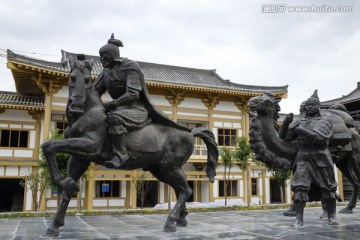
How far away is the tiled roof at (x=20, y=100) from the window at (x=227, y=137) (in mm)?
10604

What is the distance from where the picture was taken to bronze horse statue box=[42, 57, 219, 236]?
407 cm

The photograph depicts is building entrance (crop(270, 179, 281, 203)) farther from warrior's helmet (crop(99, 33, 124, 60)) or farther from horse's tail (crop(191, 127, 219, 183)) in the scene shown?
warrior's helmet (crop(99, 33, 124, 60))

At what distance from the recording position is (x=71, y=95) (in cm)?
424

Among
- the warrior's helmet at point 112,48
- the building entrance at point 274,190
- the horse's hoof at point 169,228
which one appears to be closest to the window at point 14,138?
the warrior's helmet at point 112,48

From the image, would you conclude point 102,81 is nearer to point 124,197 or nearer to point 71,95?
point 71,95

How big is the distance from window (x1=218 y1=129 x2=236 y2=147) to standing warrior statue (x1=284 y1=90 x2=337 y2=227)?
15.7m

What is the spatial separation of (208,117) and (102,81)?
1618cm

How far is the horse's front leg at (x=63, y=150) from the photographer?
13.0 feet

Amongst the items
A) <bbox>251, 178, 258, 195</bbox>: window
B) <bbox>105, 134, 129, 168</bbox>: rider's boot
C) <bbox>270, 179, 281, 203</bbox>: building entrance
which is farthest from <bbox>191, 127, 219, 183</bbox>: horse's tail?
<bbox>270, 179, 281, 203</bbox>: building entrance

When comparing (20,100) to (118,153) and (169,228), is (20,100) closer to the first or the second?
(118,153)

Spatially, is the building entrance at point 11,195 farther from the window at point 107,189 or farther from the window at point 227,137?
the window at point 227,137

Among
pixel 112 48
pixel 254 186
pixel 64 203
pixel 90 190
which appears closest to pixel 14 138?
pixel 90 190

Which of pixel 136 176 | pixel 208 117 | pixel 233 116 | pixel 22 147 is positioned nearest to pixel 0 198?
pixel 22 147

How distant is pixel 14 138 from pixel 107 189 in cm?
562
